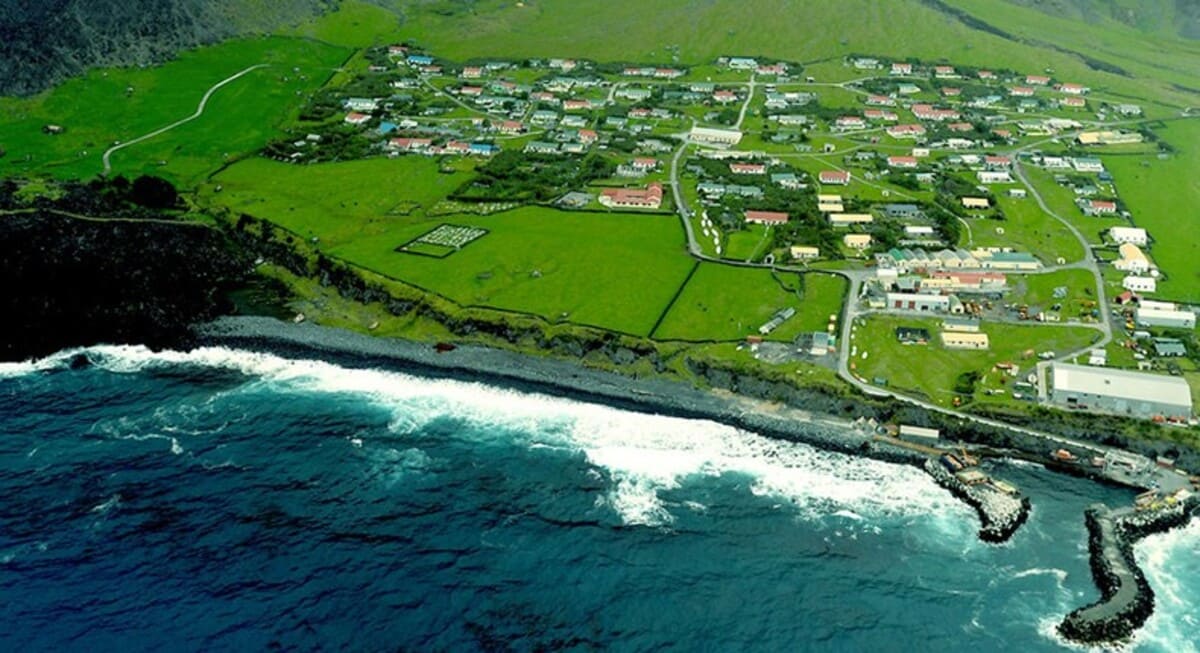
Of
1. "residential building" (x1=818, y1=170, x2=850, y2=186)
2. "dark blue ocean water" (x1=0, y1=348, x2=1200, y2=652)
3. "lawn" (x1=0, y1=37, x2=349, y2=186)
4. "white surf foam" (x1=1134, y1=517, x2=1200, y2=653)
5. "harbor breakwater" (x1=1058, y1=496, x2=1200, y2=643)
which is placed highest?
"residential building" (x1=818, y1=170, x2=850, y2=186)

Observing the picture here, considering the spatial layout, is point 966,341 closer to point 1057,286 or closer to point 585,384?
point 1057,286

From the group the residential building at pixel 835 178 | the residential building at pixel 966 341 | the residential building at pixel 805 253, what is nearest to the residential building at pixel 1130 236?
the residential building at pixel 835 178

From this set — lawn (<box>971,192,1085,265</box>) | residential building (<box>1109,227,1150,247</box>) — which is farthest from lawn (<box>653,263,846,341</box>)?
residential building (<box>1109,227,1150,247</box>)

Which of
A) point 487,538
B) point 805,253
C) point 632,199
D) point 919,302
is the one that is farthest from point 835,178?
point 487,538

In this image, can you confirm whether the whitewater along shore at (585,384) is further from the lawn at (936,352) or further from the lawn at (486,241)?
the lawn at (936,352)

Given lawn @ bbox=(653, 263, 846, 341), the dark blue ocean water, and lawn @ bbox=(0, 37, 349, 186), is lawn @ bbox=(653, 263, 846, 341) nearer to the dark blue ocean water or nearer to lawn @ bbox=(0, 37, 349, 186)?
the dark blue ocean water

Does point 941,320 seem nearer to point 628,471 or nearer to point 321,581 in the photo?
point 628,471

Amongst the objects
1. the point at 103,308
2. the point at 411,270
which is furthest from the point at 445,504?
the point at 103,308

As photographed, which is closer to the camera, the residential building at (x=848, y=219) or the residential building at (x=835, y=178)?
the residential building at (x=848, y=219)
